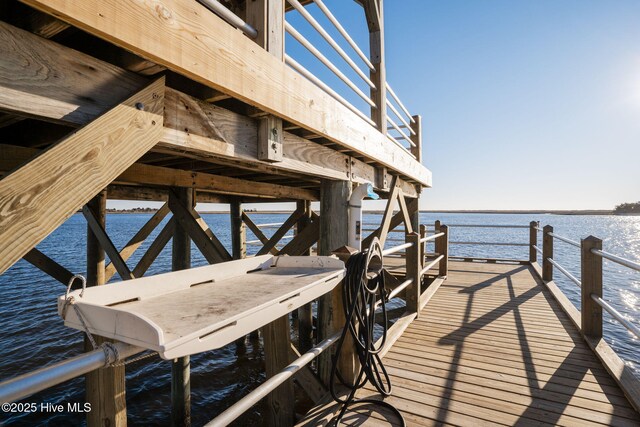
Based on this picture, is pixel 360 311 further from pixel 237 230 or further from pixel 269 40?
pixel 237 230

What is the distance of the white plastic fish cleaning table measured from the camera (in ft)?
3.34

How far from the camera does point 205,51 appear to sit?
65.2 inches

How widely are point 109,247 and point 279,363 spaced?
2.57m

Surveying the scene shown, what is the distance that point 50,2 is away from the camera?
1077 millimetres

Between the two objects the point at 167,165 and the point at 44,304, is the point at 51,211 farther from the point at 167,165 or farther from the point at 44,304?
the point at 44,304

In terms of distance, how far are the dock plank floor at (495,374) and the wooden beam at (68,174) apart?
2.20 metres

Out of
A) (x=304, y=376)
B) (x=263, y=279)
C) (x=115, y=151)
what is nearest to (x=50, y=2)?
(x=115, y=151)

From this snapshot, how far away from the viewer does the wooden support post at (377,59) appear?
14.3 ft

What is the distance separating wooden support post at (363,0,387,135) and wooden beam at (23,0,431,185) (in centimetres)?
165

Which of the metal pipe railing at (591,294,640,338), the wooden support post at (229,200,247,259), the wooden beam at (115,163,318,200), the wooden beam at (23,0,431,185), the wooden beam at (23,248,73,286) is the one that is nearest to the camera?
the wooden beam at (23,0,431,185)

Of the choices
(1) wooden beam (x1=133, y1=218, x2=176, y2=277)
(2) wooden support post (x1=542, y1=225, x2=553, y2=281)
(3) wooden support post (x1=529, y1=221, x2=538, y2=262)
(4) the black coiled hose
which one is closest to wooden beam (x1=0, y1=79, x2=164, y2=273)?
(4) the black coiled hose

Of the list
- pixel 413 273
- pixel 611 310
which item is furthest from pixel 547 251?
pixel 611 310

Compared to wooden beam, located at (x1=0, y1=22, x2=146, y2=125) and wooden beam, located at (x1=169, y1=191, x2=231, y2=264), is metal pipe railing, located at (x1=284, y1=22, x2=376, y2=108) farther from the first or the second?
wooden beam, located at (x1=169, y1=191, x2=231, y2=264)

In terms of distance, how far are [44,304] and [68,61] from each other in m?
13.9
